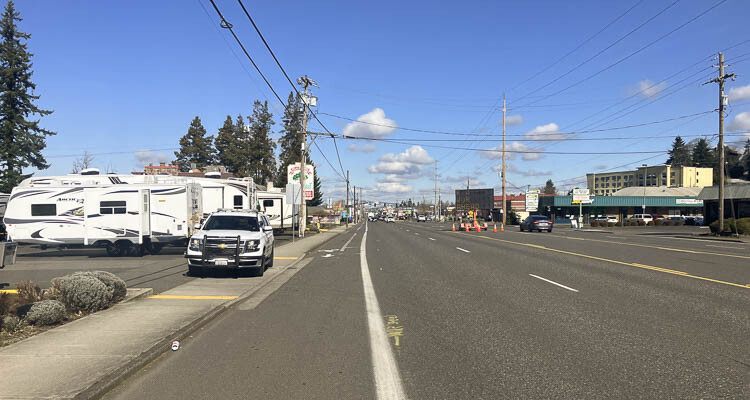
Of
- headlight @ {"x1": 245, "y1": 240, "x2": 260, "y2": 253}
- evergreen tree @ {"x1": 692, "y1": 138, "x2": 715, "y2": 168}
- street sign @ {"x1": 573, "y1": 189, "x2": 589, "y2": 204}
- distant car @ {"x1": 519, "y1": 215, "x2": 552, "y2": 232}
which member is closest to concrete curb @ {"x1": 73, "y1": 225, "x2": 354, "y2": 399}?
headlight @ {"x1": 245, "y1": 240, "x2": 260, "y2": 253}

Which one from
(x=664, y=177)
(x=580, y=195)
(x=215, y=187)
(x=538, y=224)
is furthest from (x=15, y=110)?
(x=664, y=177)

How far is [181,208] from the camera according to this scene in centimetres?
1944

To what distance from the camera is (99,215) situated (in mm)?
19188

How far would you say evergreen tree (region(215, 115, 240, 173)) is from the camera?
83.2m

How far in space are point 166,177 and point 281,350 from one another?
17.8 m

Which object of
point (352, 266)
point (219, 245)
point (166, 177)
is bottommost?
point (352, 266)

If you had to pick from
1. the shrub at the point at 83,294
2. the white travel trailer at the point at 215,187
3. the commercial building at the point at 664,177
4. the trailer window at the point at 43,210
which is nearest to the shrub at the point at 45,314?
the shrub at the point at 83,294

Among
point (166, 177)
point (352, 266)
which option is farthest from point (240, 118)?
point (352, 266)

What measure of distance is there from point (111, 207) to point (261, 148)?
62.6m

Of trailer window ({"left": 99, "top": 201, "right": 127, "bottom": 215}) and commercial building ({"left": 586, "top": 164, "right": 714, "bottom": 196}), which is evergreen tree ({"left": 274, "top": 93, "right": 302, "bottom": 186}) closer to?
trailer window ({"left": 99, "top": 201, "right": 127, "bottom": 215})

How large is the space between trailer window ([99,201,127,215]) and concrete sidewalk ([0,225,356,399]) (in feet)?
34.3

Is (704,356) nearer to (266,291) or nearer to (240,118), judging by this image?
(266,291)

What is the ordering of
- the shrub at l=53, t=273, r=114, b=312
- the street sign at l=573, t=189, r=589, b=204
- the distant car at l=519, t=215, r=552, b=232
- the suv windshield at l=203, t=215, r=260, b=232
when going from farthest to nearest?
the street sign at l=573, t=189, r=589, b=204
the distant car at l=519, t=215, r=552, b=232
the suv windshield at l=203, t=215, r=260, b=232
the shrub at l=53, t=273, r=114, b=312

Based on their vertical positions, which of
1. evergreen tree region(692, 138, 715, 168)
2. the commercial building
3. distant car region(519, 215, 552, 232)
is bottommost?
distant car region(519, 215, 552, 232)
